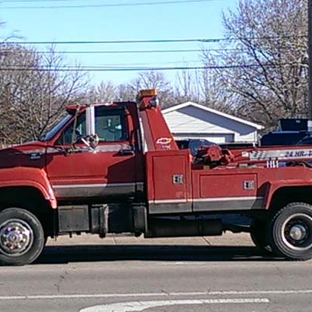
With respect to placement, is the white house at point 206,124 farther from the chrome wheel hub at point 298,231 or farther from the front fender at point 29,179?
the front fender at point 29,179

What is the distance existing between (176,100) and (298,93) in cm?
2337

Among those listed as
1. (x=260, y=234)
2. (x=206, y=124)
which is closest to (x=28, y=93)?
(x=206, y=124)

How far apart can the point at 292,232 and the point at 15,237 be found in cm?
415

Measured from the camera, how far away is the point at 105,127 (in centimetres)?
1238

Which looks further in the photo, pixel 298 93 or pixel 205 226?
pixel 298 93

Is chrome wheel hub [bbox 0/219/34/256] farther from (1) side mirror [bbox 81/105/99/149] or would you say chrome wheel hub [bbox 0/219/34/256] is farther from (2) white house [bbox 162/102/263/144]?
(2) white house [bbox 162/102/263/144]

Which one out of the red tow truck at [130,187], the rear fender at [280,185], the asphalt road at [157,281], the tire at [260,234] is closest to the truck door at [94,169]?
the red tow truck at [130,187]

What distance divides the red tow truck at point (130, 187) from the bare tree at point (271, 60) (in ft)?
128

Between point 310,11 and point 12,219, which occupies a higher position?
point 310,11

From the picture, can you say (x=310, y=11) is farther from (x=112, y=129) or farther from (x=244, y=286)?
(x=244, y=286)

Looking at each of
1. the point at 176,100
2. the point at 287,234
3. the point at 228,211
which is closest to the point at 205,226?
the point at 228,211

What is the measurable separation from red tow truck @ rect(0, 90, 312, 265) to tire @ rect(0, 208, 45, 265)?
15mm

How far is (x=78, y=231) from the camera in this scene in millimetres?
12164

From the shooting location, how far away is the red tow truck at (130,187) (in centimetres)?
1202
